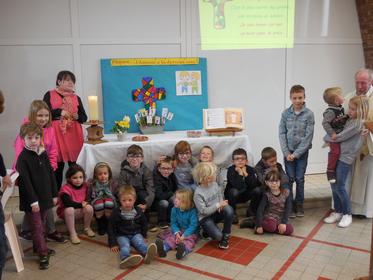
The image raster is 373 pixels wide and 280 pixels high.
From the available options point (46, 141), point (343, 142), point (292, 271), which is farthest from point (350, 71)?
point (46, 141)

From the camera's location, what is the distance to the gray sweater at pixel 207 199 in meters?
3.27

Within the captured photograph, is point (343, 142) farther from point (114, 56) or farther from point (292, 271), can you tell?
point (114, 56)

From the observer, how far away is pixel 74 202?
134 inches

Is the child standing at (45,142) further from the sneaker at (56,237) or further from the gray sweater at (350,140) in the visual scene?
the gray sweater at (350,140)

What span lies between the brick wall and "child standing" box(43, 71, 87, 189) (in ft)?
11.6

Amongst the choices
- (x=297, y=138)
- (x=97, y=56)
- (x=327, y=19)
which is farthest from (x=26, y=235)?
(x=327, y=19)

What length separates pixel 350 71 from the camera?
5215mm

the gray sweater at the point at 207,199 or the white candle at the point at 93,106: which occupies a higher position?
the white candle at the point at 93,106

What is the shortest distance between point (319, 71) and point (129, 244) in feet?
10.9

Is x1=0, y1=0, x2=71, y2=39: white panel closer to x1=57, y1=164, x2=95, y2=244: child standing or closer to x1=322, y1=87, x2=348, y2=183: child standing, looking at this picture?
x1=57, y1=164, x2=95, y2=244: child standing

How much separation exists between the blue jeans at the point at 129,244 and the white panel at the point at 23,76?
6.38ft

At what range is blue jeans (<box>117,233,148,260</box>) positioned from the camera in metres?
3.01

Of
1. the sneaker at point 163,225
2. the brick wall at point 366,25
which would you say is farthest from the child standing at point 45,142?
the brick wall at point 366,25

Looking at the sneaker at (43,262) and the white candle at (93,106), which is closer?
the sneaker at (43,262)
